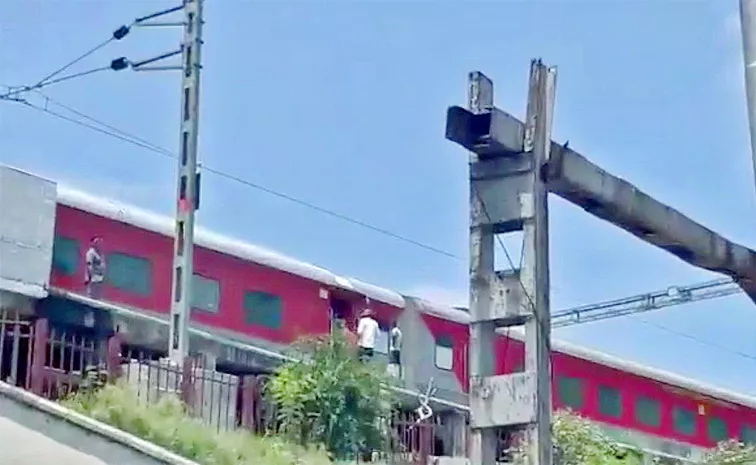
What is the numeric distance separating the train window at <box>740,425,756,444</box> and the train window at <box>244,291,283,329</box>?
51.9ft

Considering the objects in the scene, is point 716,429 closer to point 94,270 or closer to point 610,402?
point 610,402

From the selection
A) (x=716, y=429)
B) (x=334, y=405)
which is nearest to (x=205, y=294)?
(x=334, y=405)

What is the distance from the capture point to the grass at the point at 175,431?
13234 mm

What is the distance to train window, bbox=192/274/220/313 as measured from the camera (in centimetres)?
→ 1928

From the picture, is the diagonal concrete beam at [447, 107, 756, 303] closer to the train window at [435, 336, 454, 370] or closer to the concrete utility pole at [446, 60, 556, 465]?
the concrete utility pole at [446, 60, 556, 465]

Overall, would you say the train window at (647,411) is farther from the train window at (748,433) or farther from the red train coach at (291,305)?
the train window at (748,433)

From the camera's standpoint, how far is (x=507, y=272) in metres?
10.5

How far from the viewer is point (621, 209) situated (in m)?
11.9

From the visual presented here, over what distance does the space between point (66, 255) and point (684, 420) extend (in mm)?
17839

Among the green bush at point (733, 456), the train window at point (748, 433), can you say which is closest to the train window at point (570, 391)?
the green bush at point (733, 456)

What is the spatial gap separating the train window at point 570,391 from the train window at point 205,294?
8573mm

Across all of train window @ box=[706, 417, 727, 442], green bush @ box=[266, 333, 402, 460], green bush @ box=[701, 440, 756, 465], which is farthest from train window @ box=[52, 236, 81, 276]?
train window @ box=[706, 417, 727, 442]

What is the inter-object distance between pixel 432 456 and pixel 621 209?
597cm

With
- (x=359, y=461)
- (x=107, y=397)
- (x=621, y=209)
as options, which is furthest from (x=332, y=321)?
(x=621, y=209)
